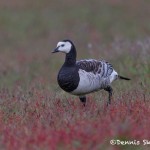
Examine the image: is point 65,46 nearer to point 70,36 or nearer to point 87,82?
point 87,82

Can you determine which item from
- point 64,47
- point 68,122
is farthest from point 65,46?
point 68,122

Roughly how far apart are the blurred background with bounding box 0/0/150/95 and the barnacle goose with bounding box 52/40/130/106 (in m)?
1.60

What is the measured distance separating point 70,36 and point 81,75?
1337 cm

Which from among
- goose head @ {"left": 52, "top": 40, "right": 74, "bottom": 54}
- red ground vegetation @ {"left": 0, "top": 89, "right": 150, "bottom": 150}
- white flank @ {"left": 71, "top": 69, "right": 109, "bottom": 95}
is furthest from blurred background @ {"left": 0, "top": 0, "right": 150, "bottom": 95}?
red ground vegetation @ {"left": 0, "top": 89, "right": 150, "bottom": 150}

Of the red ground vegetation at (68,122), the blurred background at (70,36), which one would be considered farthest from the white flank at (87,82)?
the blurred background at (70,36)

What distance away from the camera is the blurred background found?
14948 mm

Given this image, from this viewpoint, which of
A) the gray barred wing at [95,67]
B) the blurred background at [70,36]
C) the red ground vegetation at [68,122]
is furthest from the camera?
the blurred background at [70,36]

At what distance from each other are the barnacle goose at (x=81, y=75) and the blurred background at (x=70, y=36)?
1.60 meters

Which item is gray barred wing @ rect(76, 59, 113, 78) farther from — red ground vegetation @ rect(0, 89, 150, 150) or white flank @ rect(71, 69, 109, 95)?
red ground vegetation @ rect(0, 89, 150, 150)

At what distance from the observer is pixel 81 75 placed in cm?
991

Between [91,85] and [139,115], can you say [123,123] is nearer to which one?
[139,115]

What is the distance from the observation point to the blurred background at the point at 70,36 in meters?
14.9

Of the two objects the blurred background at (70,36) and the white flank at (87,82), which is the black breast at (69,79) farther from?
the blurred background at (70,36)

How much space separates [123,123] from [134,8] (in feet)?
66.0
